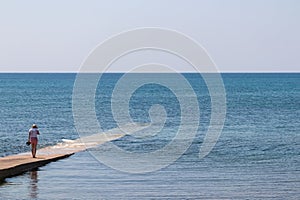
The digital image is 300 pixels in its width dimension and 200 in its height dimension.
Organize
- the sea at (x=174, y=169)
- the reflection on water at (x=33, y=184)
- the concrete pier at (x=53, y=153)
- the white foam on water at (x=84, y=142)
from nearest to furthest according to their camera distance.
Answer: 1. the reflection on water at (x=33, y=184)
2. the sea at (x=174, y=169)
3. the concrete pier at (x=53, y=153)
4. the white foam on water at (x=84, y=142)

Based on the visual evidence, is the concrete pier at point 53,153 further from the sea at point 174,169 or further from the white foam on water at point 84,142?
the sea at point 174,169

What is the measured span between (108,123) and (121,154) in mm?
28892

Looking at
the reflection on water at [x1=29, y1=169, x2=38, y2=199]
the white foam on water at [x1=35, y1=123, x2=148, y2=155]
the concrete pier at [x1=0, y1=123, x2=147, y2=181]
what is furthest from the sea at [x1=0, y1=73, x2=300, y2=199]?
the white foam on water at [x1=35, y1=123, x2=148, y2=155]

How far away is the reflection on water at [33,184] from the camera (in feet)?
84.0

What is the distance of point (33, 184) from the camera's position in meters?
27.8

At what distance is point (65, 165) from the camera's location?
33.8 meters

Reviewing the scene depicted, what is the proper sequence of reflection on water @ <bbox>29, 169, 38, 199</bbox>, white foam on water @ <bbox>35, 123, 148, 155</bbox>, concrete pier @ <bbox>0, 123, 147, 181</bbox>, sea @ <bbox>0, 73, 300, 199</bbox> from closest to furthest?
1. reflection on water @ <bbox>29, 169, 38, 199</bbox>
2. sea @ <bbox>0, 73, 300, 199</bbox>
3. concrete pier @ <bbox>0, 123, 147, 181</bbox>
4. white foam on water @ <bbox>35, 123, 148, 155</bbox>

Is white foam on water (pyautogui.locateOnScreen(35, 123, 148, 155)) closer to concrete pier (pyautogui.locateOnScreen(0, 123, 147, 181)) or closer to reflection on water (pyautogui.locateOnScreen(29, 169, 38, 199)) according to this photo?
concrete pier (pyautogui.locateOnScreen(0, 123, 147, 181))

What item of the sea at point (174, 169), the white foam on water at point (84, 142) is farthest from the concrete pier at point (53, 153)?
the sea at point (174, 169)

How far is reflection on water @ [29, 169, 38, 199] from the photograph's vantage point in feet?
84.0

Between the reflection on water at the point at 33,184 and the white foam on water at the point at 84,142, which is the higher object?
the white foam on water at the point at 84,142

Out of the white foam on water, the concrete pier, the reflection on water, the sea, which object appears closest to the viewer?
the reflection on water

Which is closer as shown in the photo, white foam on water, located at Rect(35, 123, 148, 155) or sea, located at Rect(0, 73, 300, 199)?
sea, located at Rect(0, 73, 300, 199)

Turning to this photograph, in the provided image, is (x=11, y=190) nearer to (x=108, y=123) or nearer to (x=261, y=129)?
(x=261, y=129)
